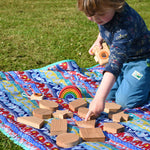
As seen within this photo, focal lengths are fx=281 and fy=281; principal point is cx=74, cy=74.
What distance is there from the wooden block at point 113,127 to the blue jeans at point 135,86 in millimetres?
686

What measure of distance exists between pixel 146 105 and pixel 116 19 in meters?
1.14

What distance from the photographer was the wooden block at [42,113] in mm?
2798

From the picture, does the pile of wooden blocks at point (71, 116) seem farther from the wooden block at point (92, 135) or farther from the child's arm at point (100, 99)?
the child's arm at point (100, 99)

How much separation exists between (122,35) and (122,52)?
18 centimetres

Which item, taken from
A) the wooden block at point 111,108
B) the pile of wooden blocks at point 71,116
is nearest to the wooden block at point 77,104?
the pile of wooden blocks at point 71,116

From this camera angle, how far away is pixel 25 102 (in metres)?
3.11

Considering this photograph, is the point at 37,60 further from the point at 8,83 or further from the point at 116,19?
the point at 116,19

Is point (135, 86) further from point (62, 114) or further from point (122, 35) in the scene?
point (62, 114)

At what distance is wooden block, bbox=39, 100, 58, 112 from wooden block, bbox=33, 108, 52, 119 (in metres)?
0.08

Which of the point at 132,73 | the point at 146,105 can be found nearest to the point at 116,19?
the point at 132,73

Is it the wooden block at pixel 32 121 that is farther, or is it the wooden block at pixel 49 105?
the wooden block at pixel 49 105

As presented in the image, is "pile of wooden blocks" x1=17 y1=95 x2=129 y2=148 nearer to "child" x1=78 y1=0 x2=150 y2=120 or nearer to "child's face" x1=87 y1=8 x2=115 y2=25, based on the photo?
"child" x1=78 y1=0 x2=150 y2=120

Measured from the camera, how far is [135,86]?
344cm

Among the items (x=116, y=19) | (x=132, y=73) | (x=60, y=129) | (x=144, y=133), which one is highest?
(x=116, y=19)
